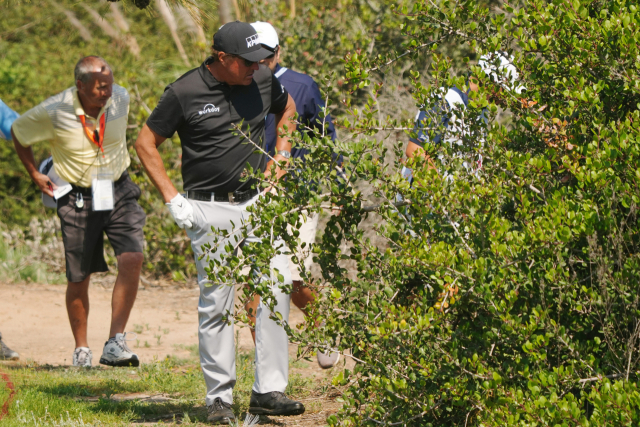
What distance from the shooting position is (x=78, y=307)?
616 centimetres

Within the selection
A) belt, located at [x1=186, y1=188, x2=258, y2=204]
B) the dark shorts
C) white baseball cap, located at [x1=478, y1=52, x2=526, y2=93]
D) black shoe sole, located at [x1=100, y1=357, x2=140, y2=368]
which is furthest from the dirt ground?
white baseball cap, located at [x1=478, y1=52, x2=526, y2=93]

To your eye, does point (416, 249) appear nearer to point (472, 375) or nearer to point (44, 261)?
point (472, 375)

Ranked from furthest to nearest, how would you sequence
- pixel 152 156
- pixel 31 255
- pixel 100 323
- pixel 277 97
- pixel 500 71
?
pixel 31 255 → pixel 100 323 → pixel 277 97 → pixel 152 156 → pixel 500 71

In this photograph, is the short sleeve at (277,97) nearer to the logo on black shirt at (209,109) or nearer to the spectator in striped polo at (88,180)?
the logo on black shirt at (209,109)

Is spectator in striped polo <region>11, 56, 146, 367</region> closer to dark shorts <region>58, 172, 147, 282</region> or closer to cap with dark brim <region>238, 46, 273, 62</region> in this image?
dark shorts <region>58, 172, 147, 282</region>

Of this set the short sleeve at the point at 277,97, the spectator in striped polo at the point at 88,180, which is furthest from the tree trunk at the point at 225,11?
the short sleeve at the point at 277,97

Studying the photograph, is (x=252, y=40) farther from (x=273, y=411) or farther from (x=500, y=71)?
(x=273, y=411)

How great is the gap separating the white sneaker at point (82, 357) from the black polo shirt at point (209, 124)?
2317 millimetres

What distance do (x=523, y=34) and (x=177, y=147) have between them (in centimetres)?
666

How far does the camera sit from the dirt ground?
6770mm

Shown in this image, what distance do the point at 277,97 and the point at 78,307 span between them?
2616 mm

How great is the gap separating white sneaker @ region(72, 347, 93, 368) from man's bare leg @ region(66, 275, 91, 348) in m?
0.07

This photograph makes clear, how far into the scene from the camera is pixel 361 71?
11.2ft

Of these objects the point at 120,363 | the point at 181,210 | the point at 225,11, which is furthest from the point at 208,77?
the point at 225,11
